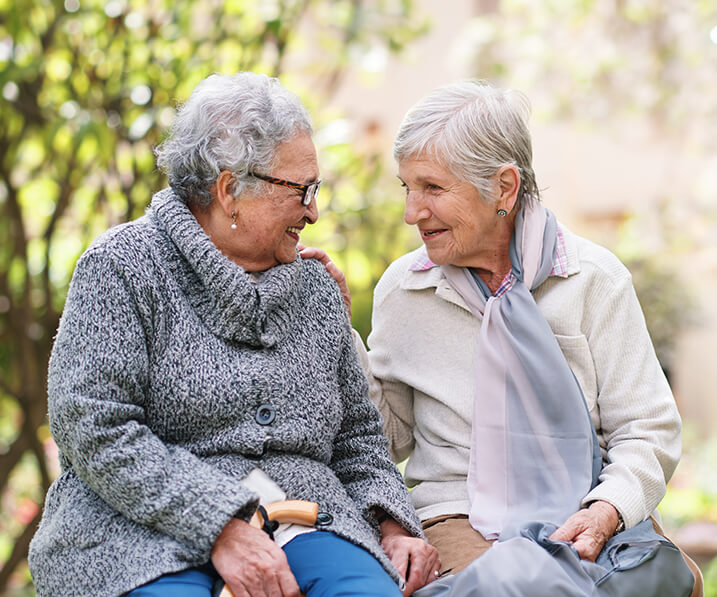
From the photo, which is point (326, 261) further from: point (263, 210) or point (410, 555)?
point (410, 555)

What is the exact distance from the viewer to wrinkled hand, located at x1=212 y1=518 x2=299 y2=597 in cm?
196

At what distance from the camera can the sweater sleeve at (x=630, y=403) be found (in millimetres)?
2420

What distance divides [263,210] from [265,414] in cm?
48

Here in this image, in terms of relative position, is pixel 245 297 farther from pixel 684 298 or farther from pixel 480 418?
pixel 684 298

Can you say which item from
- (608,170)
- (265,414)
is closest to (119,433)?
(265,414)

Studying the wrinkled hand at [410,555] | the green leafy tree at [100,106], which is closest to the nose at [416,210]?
the wrinkled hand at [410,555]

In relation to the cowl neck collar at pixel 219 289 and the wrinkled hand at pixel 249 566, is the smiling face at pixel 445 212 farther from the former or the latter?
the wrinkled hand at pixel 249 566

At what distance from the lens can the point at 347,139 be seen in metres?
3.95

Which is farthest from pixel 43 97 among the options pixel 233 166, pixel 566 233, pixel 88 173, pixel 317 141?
pixel 566 233

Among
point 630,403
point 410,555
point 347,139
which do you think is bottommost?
point 410,555

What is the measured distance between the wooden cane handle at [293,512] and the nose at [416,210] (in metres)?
0.81

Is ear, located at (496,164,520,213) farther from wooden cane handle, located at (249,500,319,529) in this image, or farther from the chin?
wooden cane handle, located at (249,500,319,529)

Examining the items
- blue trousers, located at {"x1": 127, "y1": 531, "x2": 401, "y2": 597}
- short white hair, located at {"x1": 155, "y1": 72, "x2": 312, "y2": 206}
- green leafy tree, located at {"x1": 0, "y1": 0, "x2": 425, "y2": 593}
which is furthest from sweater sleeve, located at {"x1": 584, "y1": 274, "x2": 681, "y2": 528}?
green leafy tree, located at {"x1": 0, "y1": 0, "x2": 425, "y2": 593}

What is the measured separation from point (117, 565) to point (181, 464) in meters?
0.24
